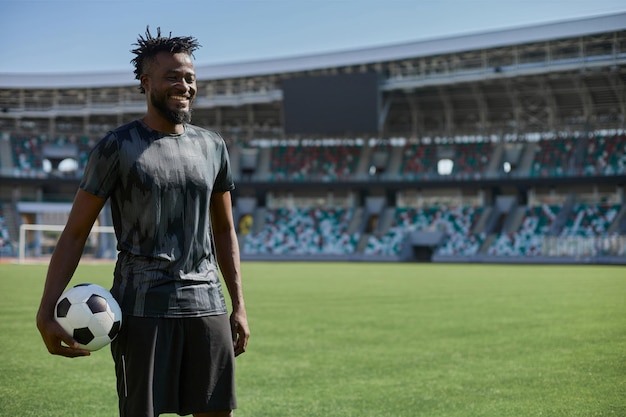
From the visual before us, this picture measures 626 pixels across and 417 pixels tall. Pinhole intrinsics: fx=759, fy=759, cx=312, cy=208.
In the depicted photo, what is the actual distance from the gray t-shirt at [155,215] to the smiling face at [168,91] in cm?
6

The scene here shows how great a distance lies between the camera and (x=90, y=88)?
194ft

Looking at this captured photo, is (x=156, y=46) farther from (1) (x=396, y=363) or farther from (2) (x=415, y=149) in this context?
(2) (x=415, y=149)

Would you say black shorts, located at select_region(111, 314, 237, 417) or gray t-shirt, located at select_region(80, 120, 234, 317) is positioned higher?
gray t-shirt, located at select_region(80, 120, 234, 317)

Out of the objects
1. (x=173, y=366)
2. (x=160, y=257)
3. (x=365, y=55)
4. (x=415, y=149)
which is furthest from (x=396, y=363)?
(x=415, y=149)

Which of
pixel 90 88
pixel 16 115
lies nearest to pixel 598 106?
pixel 90 88

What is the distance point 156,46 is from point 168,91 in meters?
0.24

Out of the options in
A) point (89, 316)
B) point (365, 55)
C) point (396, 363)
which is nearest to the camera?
point (89, 316)

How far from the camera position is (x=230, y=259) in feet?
12.1

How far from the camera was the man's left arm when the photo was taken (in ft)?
11.9

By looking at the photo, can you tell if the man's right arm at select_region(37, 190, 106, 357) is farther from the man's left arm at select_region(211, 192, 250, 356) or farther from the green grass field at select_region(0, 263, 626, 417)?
the green grass field at select_region(0, 263, 626, 417)

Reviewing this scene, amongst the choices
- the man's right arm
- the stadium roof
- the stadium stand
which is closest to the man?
the man's right arm

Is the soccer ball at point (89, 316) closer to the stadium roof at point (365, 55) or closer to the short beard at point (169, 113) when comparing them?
the short beard at point (169, 113)

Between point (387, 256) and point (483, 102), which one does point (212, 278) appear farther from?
point (483, 102)

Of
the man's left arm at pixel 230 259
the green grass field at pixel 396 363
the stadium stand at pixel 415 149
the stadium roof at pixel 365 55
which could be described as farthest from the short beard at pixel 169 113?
Result: the stadium roof at pixel 365 55
